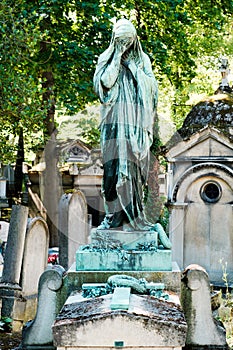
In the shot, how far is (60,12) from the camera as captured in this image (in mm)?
16984

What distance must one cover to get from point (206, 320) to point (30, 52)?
35.0 ft

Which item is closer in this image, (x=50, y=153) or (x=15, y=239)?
(x=15, y=239)

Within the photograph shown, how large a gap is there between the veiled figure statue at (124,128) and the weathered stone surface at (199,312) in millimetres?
717

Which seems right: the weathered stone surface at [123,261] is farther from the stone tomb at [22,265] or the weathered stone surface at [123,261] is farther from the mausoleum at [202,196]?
the mausoleum at [202,196]

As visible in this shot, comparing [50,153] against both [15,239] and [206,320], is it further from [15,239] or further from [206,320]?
[206,320]

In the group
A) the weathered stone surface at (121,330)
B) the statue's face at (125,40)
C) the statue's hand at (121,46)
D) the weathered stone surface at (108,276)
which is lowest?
the weathered stone surface at (121,330)

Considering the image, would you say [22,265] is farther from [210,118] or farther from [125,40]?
[210,118]

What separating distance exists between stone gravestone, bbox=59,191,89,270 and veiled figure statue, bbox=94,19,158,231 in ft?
15.5

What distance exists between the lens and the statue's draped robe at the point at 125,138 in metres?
6.89

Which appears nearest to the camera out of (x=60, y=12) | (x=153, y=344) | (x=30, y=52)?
(x=153, y=344)

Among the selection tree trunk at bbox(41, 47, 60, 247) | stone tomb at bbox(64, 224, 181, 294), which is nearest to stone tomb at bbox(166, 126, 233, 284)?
tree trunk at bbox(41, 47, 60, 247)

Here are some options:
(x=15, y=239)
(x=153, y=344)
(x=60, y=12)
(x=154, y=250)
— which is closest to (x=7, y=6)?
(x=60, y=12)

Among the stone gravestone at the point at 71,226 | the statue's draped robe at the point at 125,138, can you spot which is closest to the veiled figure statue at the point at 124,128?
the statue's draped robe at the point at 125,138

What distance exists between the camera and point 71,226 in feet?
39.9
